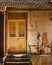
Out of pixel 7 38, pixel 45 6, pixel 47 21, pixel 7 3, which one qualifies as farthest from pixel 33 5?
pixel 7 38

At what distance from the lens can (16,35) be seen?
Answer: 14820mm

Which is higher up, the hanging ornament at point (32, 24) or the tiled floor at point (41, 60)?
the hanging ornament at point (32, 24)

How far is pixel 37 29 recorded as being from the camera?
14.5 meters

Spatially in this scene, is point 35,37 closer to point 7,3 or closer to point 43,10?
point 43,10

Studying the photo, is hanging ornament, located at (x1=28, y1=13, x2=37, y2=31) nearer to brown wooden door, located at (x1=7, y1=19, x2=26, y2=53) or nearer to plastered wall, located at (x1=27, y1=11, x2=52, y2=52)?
plastered wall, located at (x1=27, y1=11, x2=52, y2=52)

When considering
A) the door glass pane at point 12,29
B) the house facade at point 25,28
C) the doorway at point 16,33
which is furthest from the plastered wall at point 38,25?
the door glass pane at point 12,29

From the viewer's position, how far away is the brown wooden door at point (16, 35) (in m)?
14.7

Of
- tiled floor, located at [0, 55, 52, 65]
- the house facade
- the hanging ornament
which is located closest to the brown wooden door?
the house facade

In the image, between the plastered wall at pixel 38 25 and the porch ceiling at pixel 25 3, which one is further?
the plastered wall at pixel 38 25

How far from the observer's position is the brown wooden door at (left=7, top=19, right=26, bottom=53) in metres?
14.7

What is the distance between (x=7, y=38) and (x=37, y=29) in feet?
6.77

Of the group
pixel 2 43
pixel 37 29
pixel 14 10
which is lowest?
pixel 2 43

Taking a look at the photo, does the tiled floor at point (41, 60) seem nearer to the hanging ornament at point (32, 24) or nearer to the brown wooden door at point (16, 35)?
the brown wooden door at point (16, 35)

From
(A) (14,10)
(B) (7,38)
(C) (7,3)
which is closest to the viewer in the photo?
(C) (7,3)
